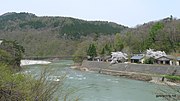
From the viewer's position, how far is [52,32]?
81.0 metres

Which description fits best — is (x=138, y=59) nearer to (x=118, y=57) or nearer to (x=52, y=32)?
(x=118, y=57)

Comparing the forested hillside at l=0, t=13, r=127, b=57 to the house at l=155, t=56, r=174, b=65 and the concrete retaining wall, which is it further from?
the house at l=155, t=56, r=174, b=65

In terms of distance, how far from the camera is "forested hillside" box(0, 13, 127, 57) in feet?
221

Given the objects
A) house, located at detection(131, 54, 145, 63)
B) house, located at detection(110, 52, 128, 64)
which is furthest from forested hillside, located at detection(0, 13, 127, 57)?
house, located at detection(131, 54, 145, 63)

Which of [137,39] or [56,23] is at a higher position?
[56,23]

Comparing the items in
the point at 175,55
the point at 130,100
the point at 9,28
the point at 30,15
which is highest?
the point at 30,15

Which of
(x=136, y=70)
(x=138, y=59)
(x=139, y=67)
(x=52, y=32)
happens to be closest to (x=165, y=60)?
(x=139, y=67)

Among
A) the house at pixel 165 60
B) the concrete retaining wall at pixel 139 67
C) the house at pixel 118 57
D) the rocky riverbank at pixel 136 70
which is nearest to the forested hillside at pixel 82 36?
the house at pixel 118 57

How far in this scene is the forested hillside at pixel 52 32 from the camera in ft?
221

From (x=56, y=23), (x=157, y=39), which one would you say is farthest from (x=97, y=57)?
(x=56, y=23)

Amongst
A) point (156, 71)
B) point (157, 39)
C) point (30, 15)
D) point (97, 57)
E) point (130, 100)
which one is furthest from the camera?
point (30, 15)

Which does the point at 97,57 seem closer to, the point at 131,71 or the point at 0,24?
the point at 131,71

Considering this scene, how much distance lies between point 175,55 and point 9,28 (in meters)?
69.1

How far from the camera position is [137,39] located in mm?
37344
